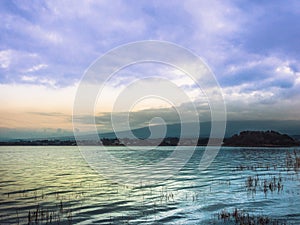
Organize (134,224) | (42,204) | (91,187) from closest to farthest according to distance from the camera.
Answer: (134,224)
(42,204)
(91,187)

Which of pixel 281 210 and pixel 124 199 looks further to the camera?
pixel 124 199

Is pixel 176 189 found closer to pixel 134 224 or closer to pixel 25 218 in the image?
pixel 134 224

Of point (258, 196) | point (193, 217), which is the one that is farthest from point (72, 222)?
point (258, 196)

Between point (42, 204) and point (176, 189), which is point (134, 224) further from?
point (176, 189)

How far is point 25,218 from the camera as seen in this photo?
19.2 meters

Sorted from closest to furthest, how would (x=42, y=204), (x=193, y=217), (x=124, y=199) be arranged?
1. (x=193, y=217)
2. (x=42, y=204)
3. (x=124, y=199)

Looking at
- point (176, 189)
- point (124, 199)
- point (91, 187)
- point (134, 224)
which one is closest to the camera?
point (134, 224)

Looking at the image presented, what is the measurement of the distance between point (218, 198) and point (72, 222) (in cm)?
1415

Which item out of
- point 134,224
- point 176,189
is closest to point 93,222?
point 134,224

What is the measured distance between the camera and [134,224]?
1809 centimetres

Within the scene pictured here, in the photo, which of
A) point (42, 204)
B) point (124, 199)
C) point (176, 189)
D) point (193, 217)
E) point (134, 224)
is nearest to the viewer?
point (134, 224)

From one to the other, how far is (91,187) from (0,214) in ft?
46.2

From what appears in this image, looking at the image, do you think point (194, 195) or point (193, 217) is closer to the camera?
point (193, 217)

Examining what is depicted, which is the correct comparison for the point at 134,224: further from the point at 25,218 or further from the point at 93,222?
the point at 25,218
